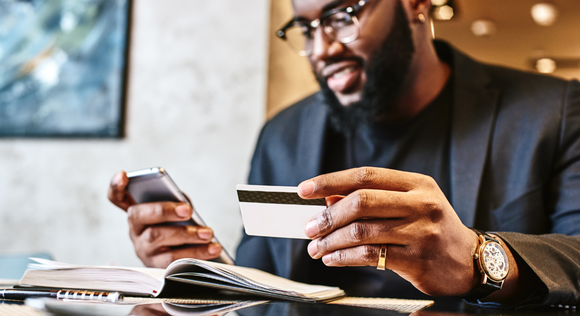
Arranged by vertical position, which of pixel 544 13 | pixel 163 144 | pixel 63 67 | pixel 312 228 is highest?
pixel 544 13

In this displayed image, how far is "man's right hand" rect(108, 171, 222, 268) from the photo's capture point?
2.85 ft

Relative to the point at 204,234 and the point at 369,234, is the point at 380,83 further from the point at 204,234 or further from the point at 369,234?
the point at 369,234

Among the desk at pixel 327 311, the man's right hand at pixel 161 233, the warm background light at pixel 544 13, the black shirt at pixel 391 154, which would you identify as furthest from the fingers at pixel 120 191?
the warm background light at pixel 544 13

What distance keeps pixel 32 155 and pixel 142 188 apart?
1538 mm

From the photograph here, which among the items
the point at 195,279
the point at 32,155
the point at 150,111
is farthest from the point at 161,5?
the point at 195,279

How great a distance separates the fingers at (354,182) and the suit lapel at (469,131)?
1.74 ft

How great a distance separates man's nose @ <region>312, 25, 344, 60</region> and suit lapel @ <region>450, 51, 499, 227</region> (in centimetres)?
35

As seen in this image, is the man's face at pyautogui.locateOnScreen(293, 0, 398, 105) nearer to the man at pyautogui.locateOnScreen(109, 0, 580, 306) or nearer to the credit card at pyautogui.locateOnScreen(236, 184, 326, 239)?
the man at pyautogui.locateOnScreen(109, 0, 580, 306)

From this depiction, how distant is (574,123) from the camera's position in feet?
3.42

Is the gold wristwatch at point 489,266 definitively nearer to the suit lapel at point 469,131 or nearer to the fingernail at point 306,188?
the fingernail at point 306,188

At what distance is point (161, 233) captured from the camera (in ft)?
3.00

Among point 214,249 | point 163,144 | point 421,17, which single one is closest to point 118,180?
point 214,249

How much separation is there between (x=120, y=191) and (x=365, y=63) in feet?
2.36

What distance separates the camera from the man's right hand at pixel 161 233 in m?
0.87
